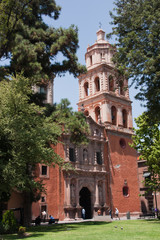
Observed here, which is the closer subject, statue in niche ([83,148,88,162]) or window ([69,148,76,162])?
window ([69,148,76,162])

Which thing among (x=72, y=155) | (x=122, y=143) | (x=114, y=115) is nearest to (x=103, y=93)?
(x=114, y=115)

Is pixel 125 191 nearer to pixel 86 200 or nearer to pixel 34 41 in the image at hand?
pixel 86 200

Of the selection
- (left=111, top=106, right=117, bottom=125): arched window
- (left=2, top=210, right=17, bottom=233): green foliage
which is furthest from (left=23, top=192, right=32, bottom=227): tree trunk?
(left=111, top=106, right=117, bottom=125): arched window

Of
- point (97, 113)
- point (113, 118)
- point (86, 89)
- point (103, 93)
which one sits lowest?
point (113, 118)

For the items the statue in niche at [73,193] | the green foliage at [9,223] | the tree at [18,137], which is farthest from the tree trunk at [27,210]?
the statue in niche at [73,193]

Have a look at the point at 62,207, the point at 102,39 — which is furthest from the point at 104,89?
the point at 62,207

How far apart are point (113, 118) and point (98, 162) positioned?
22.5 ft

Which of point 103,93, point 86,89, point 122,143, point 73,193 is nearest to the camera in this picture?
point 73,193

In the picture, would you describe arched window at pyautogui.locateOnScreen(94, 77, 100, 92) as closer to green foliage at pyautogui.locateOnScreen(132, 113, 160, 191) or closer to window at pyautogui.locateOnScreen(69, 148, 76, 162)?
window at pyautogui.locateOnScreen(69, 148, 76, 162)

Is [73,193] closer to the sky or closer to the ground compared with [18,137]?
closer to the ground

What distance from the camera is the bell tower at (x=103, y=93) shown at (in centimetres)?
3594

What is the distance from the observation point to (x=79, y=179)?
A: 1193 inches

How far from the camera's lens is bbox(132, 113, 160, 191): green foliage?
2394 cm

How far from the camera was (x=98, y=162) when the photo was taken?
3344cm
